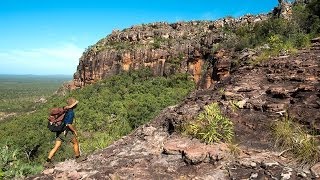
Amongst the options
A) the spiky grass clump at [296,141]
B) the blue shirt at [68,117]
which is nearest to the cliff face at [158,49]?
the blue shirt at [68,117]

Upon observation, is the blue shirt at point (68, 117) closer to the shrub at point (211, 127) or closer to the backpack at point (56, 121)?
the backpack at point (56, 121)

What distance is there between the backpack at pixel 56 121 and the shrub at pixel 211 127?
2.96 meters

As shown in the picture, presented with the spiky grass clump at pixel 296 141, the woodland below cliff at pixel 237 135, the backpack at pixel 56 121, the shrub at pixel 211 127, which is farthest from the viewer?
the backpack at pixel 56 121

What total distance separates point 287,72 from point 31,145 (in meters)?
36.5

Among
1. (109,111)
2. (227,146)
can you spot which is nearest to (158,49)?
(109,111)

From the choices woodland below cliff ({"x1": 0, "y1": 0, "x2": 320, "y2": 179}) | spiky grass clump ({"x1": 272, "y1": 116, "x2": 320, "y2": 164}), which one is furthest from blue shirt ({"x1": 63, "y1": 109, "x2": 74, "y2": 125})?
spiky grass clump ({"x1": 272, "y1": 116, "x2": 320, "y2": 164})

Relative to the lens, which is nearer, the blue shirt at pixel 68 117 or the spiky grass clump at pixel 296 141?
the spiky grass clump at pixel 296 141

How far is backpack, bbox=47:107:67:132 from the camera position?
8.69m

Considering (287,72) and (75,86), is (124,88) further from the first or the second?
(287,72)

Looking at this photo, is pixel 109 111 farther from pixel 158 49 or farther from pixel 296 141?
pixel 296 141

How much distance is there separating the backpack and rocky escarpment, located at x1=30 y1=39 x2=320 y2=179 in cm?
137

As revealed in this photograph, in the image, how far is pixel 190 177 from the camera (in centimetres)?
620

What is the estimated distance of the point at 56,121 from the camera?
28.6 ft

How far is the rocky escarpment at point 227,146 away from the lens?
20.6 ft
